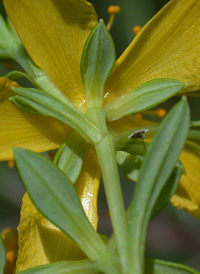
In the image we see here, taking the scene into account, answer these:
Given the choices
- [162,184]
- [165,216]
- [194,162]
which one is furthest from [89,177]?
[165,216]

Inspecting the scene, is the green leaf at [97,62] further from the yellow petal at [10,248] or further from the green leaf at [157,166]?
the yellow petal at [10,248]

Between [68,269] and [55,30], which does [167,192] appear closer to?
[68,269]

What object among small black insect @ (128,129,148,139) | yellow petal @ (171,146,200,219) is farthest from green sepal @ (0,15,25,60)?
yellow petal @ (171,146,200,219)

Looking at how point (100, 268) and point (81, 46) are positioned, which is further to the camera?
point (81, 46)

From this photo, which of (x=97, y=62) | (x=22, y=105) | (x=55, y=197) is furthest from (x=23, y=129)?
(x=55, y=197)

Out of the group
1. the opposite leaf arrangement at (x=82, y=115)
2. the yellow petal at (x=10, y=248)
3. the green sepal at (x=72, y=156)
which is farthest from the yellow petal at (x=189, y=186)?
the yellow petal at (x=10, y=248)

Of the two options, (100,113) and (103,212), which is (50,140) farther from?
(103,212)
